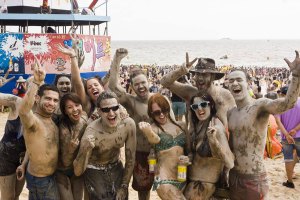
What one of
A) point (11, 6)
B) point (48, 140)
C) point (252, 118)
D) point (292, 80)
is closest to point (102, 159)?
point (48, 140)

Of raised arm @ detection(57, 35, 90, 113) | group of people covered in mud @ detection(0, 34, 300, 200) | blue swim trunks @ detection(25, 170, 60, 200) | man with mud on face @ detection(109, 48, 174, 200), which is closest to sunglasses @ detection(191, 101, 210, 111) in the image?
group of people covered in mud @ detection(0, 34, 300, 200)

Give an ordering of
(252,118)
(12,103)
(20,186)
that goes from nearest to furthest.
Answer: (252,118) < (12,103) < (20,186)

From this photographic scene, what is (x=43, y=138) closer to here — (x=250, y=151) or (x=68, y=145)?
(x=68, y=145)

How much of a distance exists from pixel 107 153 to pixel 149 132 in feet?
1.81

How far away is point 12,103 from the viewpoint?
3916mm

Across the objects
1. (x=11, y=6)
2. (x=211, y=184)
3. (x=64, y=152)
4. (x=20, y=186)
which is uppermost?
(x=11, y=6)

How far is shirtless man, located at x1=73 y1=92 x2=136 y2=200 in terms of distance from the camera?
12.1 feet

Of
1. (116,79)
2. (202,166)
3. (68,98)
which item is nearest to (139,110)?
(116,79)

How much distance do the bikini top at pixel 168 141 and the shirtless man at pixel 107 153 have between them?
31 cm

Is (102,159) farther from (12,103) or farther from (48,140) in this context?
(12,103)

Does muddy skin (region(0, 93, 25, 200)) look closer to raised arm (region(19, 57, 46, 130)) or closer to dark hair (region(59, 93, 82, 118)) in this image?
dark hair (region(59, 93, 82, 118))

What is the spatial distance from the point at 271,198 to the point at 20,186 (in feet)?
14.2

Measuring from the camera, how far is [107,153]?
382cm

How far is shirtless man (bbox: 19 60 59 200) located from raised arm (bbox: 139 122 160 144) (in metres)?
0.92
